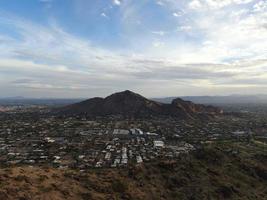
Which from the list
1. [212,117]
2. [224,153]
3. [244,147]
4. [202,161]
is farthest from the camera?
[212,117]

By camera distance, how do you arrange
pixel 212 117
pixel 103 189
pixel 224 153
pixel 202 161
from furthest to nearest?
pixel 212 117 < pixel 224 153 < pixel 202 161 < pixel 103 189

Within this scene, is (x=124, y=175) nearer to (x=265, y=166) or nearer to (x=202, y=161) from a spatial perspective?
(x=202, y=161)

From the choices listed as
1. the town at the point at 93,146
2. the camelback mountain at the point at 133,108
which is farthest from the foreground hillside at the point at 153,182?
the camelback mountain at the point at 133,108

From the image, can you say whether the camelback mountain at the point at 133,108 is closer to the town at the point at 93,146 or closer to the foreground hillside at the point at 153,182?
the town at the point at 93,146

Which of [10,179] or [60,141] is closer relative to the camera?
[10,179]

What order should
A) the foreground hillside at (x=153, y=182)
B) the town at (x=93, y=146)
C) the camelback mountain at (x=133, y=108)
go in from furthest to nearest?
the camelback mountain at (x=133, y=108) < the town at (x=93, y=146) < the foreground hillside at (x=153, y=182)

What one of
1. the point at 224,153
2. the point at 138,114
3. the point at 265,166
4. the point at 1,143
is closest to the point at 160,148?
the point at 224,153

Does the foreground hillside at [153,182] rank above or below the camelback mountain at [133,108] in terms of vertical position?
below
